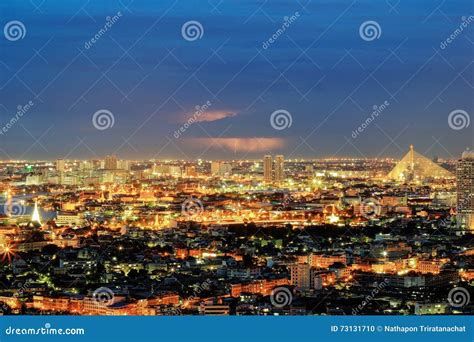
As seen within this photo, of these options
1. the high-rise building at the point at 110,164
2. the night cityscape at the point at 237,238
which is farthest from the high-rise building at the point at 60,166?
the high-rise building at the point at 110,164

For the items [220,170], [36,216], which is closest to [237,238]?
[36,216]

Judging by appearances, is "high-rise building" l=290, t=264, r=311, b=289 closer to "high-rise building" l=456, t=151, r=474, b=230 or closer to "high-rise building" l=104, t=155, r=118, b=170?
"high-rise building" l=456, t=151, r=474, b=230

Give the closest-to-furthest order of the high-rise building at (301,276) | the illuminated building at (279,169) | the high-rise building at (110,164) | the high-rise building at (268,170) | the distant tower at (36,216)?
the high-rise building at (301,276), the distant tower at (36,216), the high-rise building at (110,164), the high-rise building at (268,170), the illuminated building at (279,169)

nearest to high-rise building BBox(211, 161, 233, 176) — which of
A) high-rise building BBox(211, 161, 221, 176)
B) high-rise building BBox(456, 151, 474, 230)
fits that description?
high-rise building BBox(211, 161, 221, 176)

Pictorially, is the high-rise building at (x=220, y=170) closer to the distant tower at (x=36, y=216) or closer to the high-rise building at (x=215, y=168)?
the high-rise building at (x=215, y=168)

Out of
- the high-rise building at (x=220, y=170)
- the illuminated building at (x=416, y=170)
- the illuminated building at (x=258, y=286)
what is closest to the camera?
the illuminated building at (x=258, y=286)
